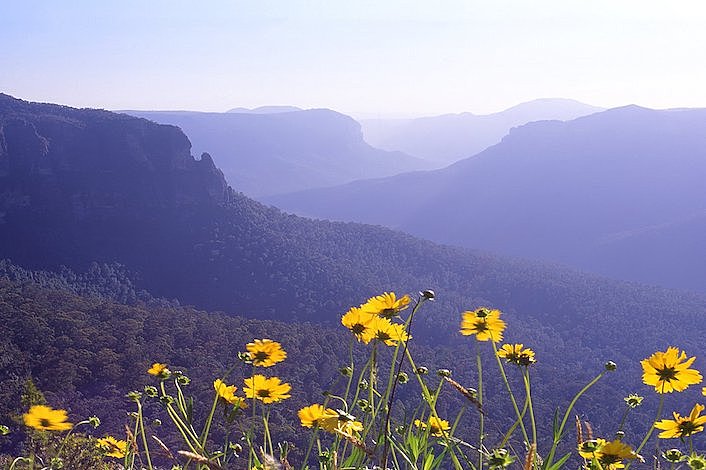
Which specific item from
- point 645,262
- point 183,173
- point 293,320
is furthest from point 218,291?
point 645,262

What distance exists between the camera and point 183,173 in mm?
66312

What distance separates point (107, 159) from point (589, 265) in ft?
214

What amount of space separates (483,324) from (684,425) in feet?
1.85

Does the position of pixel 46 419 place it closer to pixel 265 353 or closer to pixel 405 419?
pixel 265 353

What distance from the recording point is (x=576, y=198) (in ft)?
403

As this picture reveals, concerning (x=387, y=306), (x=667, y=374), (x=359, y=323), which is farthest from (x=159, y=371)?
(x=667, y=374)

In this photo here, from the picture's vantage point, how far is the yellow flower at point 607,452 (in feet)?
4.81

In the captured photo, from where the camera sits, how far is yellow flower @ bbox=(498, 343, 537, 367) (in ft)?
5.91

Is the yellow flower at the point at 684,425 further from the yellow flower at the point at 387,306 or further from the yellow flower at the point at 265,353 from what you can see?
the yellow flower at the point at 265,353

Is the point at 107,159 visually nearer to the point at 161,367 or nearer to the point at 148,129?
the point at 148,129

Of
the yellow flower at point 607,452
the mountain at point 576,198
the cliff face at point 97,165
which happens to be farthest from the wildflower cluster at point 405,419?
the mountain at point 576,198

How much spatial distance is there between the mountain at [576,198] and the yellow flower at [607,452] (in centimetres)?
9116

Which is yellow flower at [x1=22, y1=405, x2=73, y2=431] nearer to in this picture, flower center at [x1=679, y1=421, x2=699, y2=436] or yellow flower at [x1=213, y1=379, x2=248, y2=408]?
yellow flower at [x1=213, y1=379, x2=248, y2=408]

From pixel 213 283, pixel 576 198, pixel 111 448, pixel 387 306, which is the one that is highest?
pixel 387 306
